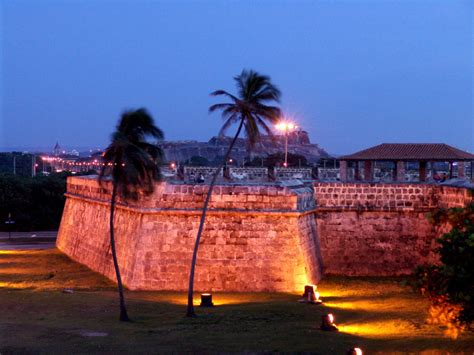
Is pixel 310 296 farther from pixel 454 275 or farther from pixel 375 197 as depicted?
pixel 454 275

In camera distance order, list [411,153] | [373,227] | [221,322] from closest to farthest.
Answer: [221,322]
[373,227]
[411,153]

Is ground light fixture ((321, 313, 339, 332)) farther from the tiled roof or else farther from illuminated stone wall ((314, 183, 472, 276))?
the tiled roof

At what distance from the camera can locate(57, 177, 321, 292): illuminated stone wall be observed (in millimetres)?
22672

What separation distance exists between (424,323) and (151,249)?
31.3ft

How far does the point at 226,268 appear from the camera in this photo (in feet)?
74.6

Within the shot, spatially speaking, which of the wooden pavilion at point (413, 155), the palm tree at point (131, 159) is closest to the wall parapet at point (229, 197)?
the palm tree at point (131, 159)

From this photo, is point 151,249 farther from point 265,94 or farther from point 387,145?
point 387,145

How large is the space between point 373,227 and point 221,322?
392 inches

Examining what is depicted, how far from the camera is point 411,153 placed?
30281 millimetres

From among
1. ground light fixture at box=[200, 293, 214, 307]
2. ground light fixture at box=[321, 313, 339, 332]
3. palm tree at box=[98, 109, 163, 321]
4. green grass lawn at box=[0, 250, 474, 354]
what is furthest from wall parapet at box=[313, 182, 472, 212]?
ground light fixture at box=[321, 313, 339, 332]

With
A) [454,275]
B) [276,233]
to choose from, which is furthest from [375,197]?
[454,275]

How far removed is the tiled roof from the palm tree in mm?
13351

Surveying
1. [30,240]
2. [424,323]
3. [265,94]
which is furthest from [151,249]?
[30,240]

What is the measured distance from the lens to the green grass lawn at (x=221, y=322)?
15031mm
